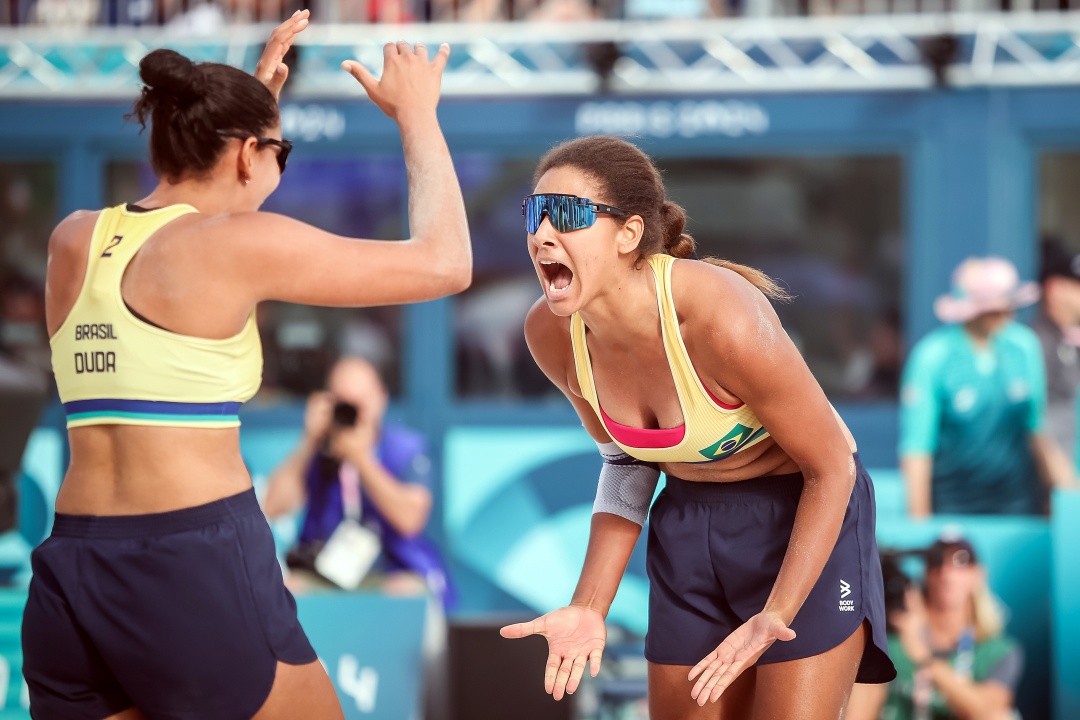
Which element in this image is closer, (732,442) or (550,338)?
(732,442)

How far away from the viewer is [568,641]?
8.20ft

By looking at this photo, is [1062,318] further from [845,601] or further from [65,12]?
[65,12]

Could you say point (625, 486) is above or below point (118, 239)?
below

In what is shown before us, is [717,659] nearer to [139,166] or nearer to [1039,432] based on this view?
[1039,432]

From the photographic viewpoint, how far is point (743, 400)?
2.39 metres

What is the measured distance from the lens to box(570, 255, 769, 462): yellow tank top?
2365 millimetres

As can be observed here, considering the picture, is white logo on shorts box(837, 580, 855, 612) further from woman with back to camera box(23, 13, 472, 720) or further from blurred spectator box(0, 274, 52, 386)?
Result: blurred spectator box(0, 274, 52, 386)

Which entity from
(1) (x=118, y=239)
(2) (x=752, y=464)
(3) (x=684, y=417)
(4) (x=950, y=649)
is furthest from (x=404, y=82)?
(4) (x=950, y=649)

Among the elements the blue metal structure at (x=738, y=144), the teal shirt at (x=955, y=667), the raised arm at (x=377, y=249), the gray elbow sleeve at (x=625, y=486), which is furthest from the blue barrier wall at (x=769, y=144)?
the raised arm at (x=377, y=249)

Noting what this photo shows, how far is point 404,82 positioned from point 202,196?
44 centimetres

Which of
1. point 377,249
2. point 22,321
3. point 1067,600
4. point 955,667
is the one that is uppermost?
point 377,249

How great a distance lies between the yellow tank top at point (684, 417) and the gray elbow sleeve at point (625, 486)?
0.65 feet

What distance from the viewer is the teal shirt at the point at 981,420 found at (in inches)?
234

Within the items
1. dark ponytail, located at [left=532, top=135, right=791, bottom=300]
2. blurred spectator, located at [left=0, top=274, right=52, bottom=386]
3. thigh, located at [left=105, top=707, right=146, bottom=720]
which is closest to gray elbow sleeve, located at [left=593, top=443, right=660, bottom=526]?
dark ponytail, located at [left=532, top=135, right=791, bottom=300]
